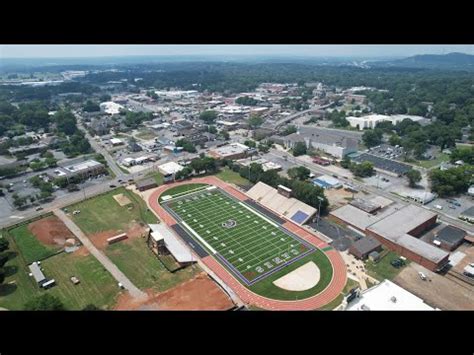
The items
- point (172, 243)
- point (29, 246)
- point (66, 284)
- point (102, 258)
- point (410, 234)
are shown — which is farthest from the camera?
point (410, 234)

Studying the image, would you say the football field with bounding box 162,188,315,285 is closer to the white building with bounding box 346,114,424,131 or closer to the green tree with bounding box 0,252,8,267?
the green tree with bounding box 0,252,8,267

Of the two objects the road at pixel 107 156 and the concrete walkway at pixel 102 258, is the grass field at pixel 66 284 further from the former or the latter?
the road at pixel 107 156

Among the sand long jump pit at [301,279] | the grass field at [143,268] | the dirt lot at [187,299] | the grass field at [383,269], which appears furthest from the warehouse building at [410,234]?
the grass field at [143,268]

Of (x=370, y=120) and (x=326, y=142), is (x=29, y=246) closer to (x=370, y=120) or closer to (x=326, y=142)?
(x=326, y=142)

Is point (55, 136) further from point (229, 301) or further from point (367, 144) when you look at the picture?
point (367, 144)

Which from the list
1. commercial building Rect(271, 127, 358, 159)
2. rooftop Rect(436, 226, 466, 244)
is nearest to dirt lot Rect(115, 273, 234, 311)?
rooftop Rect(436, 226, 466, 244)

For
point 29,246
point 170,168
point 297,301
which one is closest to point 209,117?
point 170,168
